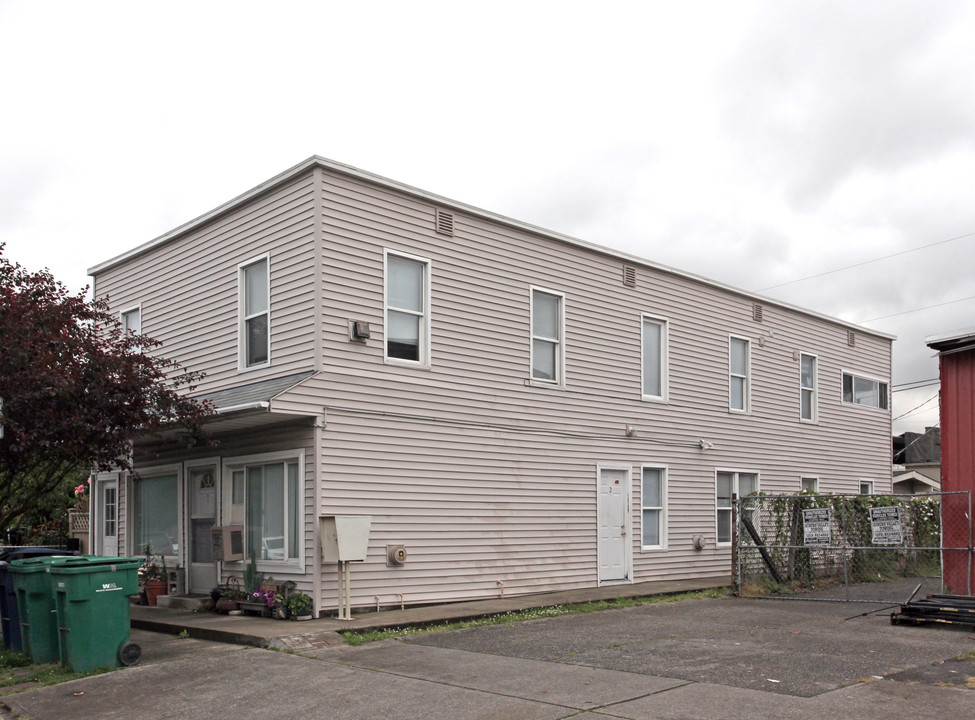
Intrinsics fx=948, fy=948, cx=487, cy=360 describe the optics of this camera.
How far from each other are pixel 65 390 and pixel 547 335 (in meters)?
8.00

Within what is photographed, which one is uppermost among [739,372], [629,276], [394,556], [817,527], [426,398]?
[629,276]

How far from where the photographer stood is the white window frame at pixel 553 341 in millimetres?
16031

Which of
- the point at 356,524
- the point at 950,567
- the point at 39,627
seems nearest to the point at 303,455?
the point at 356,524

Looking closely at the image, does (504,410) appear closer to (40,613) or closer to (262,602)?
(262,602)

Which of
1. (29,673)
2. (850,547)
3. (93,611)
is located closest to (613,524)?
(850,547)

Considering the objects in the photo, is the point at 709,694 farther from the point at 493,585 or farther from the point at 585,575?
the point at 585,575

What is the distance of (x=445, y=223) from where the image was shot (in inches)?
587

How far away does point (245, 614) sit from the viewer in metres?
13.4

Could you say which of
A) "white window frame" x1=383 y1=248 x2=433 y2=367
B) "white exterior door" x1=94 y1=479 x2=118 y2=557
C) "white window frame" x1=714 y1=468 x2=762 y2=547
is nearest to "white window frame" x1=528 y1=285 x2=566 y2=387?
"white window frame" x1=383 y1=248 x2=433 y2=367

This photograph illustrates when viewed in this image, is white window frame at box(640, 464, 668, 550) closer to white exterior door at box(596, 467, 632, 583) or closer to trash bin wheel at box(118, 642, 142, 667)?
white exterior door at box(596, 467, 632, 583)

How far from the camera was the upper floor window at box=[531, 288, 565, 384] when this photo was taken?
16.3m

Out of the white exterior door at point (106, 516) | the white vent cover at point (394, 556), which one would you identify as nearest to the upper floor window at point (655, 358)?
the white vent cover at point (394, 556)

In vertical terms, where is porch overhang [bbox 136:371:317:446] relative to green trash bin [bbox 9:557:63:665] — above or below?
above

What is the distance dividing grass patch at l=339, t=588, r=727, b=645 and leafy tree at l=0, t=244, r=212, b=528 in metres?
3.86
